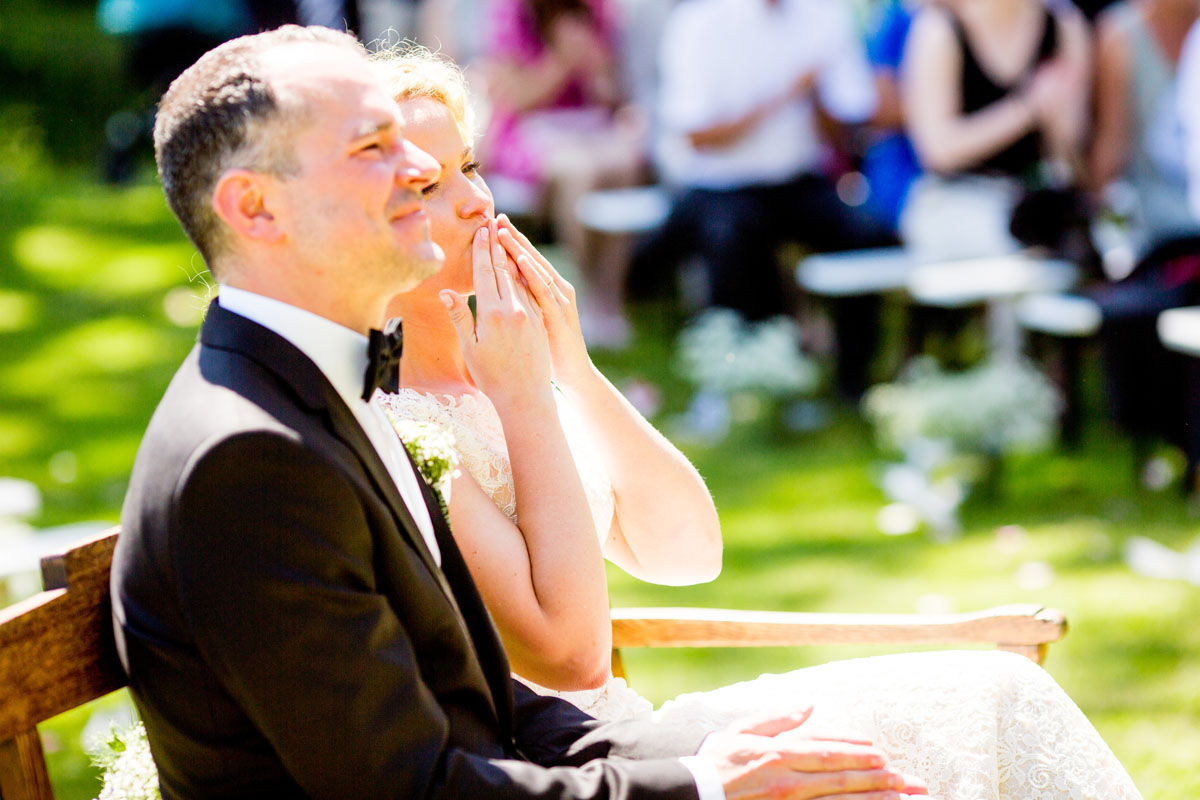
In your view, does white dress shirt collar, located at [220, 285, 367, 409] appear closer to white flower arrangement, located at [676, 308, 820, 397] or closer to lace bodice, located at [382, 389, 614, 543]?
lace bodice, located at [382, 389, 614, 543]

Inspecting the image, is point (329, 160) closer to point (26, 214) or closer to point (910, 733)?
point (910, 733)

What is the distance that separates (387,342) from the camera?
1763 mm

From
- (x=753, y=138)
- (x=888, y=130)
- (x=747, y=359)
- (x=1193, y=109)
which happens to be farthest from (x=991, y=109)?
(x=747, y=359)

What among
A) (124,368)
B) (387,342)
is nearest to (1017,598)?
(387,342)

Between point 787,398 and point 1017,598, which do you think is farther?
point 787,398

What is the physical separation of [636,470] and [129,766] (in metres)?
1.01

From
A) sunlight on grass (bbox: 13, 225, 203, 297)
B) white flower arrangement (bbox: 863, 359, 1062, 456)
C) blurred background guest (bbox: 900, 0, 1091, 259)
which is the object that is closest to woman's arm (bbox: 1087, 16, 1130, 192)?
blurred background guest (bbox: 900, 0, 1091, 259)

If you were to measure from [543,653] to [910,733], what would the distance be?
1.94ft

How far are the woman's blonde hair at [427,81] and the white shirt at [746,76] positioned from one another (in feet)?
15.6

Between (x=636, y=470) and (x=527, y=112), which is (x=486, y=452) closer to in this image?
(x=636, y=470)

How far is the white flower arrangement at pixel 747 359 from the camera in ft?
21.6

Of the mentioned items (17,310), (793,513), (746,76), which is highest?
(746,76)

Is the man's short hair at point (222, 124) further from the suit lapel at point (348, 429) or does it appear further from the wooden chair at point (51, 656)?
the wooden chair at point (51, 656)

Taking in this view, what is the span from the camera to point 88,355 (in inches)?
305
